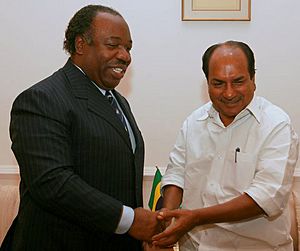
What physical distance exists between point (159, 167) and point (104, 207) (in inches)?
66.0

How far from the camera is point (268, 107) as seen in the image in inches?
81.3

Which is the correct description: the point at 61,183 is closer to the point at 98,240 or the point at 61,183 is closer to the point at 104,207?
the point at 104,207

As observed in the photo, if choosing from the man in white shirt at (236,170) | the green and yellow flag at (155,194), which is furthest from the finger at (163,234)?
the green and yellow flag at (155,194)

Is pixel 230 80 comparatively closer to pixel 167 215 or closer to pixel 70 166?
pixel 167 215

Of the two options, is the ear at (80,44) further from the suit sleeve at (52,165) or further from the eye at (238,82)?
the eye at (238,82)

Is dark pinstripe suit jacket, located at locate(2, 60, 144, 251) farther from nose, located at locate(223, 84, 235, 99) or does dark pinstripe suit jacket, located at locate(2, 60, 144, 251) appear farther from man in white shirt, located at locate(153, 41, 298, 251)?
nose, located at locate(223, 84, 235, 99)

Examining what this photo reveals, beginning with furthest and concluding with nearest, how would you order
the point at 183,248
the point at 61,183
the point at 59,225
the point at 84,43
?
the point at 183,248
the point at 84,43
the point at 59,225
the point at 61,183

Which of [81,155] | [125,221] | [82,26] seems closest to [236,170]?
[125,221]

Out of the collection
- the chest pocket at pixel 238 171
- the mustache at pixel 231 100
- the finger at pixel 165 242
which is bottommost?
the finger at pixel 165 242

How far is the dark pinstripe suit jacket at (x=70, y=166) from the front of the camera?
5.70 ft

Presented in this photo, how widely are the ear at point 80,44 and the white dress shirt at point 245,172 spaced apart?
2.03ft

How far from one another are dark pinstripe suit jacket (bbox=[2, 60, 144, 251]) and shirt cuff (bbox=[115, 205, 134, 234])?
0.08ft

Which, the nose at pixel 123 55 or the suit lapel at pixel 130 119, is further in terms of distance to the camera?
the suit lapel at pixel 130 119

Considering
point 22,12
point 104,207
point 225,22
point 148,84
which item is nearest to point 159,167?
point 148,84
